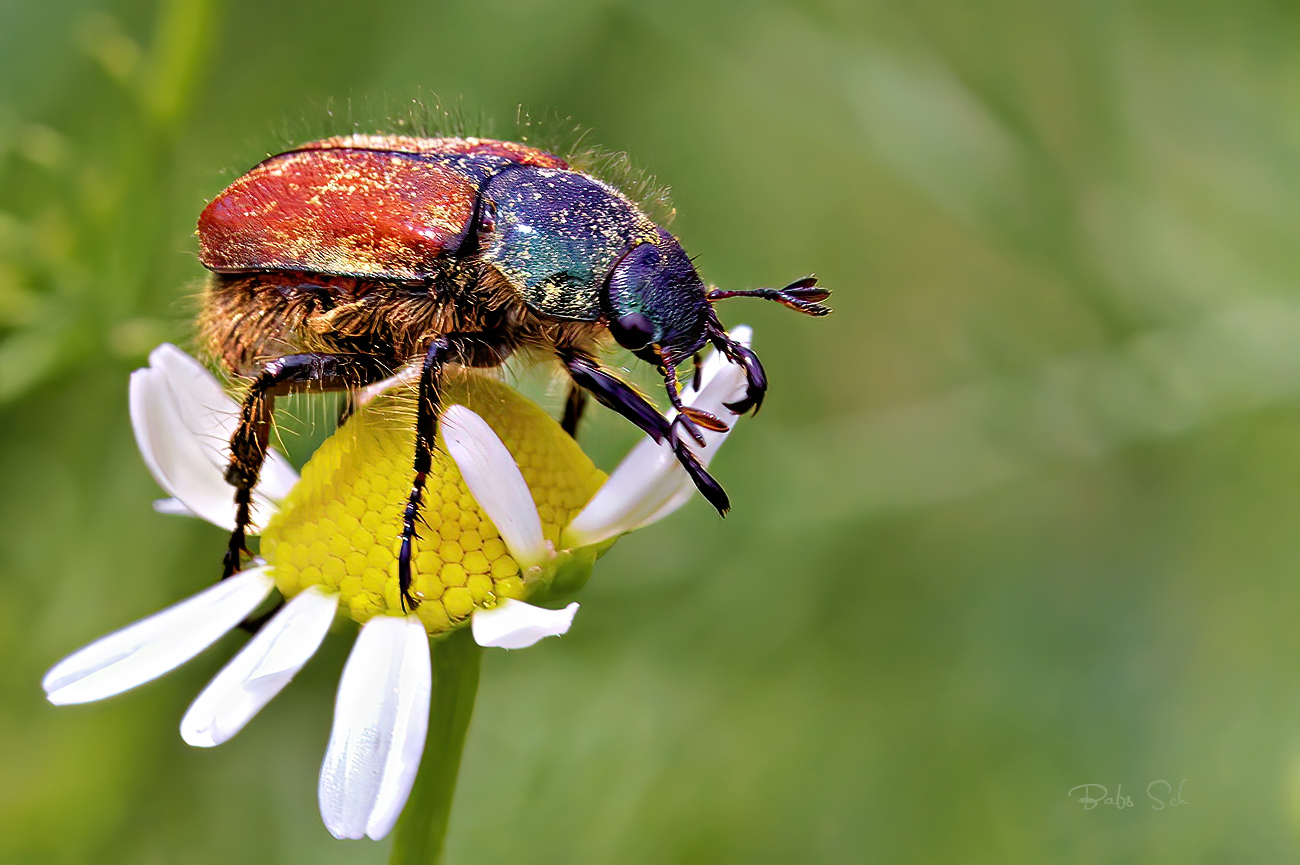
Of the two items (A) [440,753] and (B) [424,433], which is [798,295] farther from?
(A) [440,753]

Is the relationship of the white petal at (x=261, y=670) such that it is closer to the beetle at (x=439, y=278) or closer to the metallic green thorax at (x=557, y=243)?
the beetle at (x=439, y=278)

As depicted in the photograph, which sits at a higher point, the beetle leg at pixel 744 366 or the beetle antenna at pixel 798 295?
the beetle antenna at pixel 798 295

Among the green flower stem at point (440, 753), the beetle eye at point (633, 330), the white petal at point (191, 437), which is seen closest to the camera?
the green flower stem at point (440, 753)

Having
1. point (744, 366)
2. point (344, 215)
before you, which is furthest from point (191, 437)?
point (744, 366)

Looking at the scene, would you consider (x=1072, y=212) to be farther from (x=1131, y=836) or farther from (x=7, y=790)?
(x=7, y=790)

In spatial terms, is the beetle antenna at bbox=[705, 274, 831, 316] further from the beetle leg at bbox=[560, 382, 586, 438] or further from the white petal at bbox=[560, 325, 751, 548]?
the beetle leg at bbox=[560, 382, 586, 438]

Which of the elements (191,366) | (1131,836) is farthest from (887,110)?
(191,366)

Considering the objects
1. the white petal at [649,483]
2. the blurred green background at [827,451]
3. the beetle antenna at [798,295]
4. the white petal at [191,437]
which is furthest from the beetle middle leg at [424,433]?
the blurred green background at [827,451]
